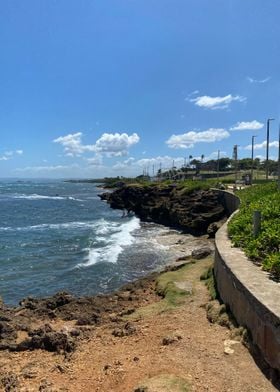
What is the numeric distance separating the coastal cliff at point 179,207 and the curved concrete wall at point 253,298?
2191 centimetres

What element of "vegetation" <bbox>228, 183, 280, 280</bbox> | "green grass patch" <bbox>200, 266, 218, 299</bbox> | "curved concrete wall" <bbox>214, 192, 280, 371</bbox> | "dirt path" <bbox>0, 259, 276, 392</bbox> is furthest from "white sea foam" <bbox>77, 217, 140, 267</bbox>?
"curved concrete wall" <bbox>214, 192, 280, 371</bbox>

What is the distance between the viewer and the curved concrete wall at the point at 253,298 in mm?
6000

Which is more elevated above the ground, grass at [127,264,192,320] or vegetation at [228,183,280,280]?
vegetation at [228,183,280,280]

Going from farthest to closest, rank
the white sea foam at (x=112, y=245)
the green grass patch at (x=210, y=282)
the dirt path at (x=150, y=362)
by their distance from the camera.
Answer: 1. the white sea foam at (x=112, y=245)
2. the green grass patch at (x=210, y=282)
3. the dirt path at (x=150, y=362)

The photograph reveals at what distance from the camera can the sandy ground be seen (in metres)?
6.16

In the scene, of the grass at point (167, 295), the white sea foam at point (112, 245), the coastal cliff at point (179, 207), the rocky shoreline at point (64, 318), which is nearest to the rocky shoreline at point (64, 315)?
the rocky shoreline at point (64, 318)

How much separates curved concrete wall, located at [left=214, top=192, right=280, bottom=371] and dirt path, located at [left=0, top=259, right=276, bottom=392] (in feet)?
1.33

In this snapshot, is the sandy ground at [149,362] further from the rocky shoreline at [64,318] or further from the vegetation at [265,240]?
the vegetation at [265,240]

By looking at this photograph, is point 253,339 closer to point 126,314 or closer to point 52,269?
point 126,314

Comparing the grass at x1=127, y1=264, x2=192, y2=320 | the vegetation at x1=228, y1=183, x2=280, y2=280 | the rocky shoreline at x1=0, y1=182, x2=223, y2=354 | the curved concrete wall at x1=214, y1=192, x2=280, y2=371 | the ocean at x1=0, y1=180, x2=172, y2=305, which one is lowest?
the ocean at x1=0, y1=180, x2=172, y2=305

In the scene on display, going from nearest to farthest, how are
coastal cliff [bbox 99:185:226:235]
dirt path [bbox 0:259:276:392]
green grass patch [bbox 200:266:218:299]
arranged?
dirt path [bbox 0:259:276:392], green grass patch [bbox 200:266:218:299], coastal cliff [bbox 99:185:226:235]

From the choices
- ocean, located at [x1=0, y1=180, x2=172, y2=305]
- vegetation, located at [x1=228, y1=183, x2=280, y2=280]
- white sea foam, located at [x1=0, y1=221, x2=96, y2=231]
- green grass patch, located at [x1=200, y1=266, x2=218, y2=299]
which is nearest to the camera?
vegetation, located at [x1=228, y1=183, x2=280, y2=280]

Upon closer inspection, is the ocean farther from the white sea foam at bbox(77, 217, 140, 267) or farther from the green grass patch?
the green grass patch

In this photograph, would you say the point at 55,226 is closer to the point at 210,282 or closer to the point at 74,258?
the point at 74,258
